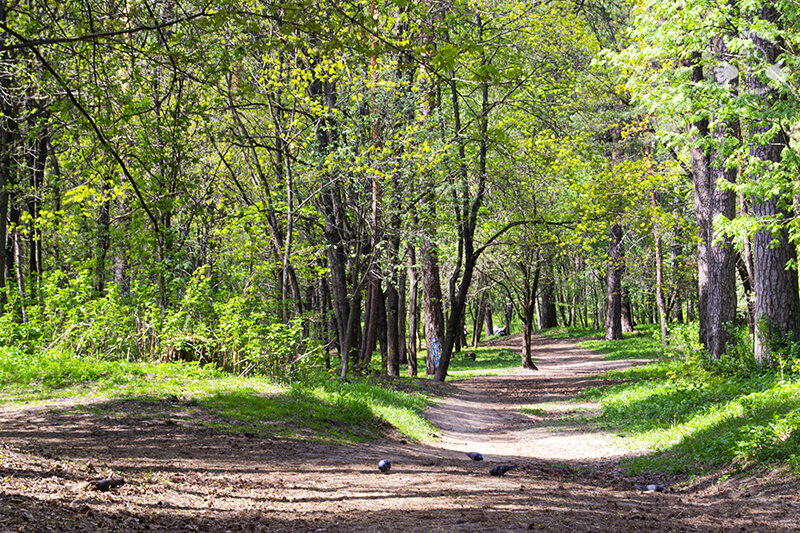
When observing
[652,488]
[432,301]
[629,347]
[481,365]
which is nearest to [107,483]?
[652,488]

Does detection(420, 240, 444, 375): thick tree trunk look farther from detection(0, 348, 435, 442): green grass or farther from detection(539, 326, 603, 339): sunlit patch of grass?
detection(539, 326, 603, 339): sunlit patch of grass

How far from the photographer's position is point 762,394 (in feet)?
28.7

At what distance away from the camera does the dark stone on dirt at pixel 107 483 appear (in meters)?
4.42

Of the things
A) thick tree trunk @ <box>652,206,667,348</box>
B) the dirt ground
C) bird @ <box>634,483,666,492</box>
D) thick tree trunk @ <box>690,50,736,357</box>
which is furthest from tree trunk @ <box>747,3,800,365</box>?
thick tree trunk @ <box>652,206,667,348</box>

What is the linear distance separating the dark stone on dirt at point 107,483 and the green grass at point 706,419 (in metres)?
5.92

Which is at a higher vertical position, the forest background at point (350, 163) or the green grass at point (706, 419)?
the forest background at point (350, 163)

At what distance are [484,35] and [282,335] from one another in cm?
989

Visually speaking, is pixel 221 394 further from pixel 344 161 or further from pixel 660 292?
pixel 660 292

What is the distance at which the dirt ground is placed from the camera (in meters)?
4.27

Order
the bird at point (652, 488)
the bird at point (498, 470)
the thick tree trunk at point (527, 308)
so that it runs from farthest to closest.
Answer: the thick tree trunk at point (527, 308) < the bird at point (498, 470) < the bird at point (652, 488)

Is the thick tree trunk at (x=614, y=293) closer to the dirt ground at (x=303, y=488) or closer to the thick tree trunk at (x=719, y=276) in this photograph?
the thick tree trunk at (x=719, y=276)

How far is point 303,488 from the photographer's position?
18.8 ft

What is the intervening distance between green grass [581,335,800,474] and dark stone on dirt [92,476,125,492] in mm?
5922

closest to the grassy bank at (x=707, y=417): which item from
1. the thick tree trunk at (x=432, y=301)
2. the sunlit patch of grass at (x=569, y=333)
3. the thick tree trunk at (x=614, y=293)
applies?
the thick tree trunk at (x=432, y=301)
